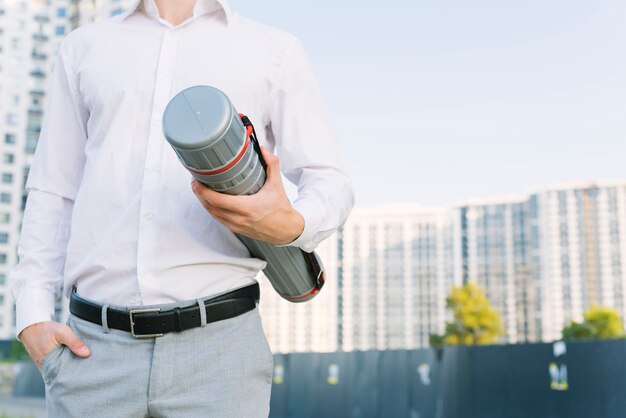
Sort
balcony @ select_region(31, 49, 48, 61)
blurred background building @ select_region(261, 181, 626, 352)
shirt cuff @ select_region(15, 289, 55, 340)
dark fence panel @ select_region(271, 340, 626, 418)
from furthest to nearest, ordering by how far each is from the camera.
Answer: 1. blurred background building @ select_region(261, 181, 626, 352)
2. balcony @ select_region(31, 49, 48, 61)
3. dark fence panel @ select_region(271, 340, 626, 418)
4. shirt cuff @ select_region(15, 289, 55, 340)

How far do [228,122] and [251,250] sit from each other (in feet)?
1.16

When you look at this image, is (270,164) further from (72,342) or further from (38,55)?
(38,55)

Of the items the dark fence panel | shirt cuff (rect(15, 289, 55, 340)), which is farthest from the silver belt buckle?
the dark fence panel

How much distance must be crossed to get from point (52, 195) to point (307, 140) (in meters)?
0.49

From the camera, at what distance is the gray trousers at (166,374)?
1.30m

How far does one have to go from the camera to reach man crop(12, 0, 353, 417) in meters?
1.31

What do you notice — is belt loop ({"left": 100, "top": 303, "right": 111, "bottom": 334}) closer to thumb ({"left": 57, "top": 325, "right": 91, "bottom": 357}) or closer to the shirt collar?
thumb ({"left": 57, "top": 325, "right": 91, "bottom": 357})

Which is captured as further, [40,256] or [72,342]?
[40,256]

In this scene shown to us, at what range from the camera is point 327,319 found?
387 ft

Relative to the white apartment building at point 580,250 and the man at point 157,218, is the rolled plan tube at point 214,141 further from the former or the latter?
the white apartment building at point 580,250

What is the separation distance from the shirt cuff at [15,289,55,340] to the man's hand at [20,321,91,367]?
12 millimetres

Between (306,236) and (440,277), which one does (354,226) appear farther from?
(306,236)

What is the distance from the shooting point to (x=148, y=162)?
1415 millimetres

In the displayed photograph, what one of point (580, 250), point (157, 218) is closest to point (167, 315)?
point (157, 218)
